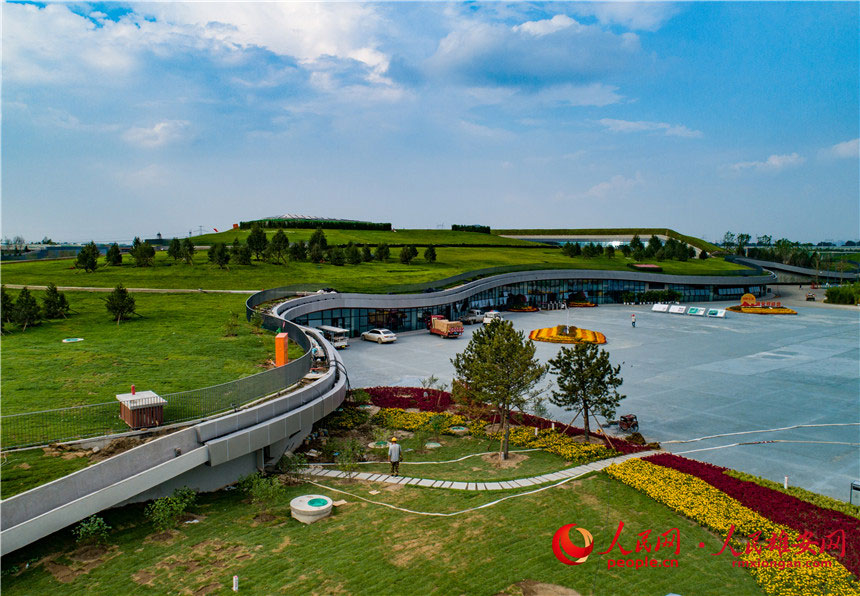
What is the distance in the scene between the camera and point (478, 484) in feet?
50.9

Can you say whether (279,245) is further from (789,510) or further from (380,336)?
(789,510)

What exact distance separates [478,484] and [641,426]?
9.81 m

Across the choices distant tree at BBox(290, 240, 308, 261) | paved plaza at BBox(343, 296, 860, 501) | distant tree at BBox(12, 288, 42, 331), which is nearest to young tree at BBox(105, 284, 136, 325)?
distant tree at BBox(12, 288, 42, 331)

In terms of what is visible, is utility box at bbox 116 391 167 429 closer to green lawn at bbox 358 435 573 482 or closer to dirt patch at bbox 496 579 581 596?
green lawn at bbox 358 435 573 482

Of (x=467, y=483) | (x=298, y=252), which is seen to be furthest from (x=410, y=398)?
(x=298, y=252)

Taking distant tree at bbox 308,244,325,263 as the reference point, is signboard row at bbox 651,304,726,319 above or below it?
below

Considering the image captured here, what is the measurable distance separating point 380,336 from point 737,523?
3068 cm

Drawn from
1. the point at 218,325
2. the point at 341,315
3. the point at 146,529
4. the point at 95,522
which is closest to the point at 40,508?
the point at 95,522

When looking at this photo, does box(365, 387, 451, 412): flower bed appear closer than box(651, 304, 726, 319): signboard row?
Yes

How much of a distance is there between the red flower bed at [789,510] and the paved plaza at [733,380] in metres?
2.02

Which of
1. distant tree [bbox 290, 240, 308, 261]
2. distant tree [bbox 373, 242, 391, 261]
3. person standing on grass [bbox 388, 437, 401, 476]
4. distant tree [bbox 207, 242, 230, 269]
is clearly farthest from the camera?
distant tree [bbox 373, 242, 391, 261]

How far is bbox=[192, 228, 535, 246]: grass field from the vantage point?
96688 mm

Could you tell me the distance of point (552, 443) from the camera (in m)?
19.6

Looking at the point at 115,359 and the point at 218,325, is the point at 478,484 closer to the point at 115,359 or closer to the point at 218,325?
the point at 115,359
